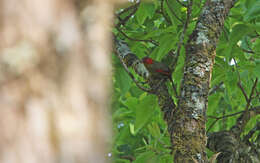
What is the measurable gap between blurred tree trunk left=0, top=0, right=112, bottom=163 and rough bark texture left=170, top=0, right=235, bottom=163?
1840 mm

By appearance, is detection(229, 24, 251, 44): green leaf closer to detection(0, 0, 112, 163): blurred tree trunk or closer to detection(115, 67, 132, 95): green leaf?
detection(115, 67, 132, 95): green leaf

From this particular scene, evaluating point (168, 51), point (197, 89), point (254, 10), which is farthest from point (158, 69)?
point (254, 10)

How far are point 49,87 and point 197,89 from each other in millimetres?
2094

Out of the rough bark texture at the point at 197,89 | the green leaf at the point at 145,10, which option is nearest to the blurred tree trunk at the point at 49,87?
the rough bark texture at the point at 197,89

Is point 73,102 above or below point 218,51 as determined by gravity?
below

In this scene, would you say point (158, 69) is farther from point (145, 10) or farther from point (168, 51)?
point (145, 10)

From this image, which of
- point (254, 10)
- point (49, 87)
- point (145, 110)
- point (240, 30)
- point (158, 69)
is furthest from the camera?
point (158, 69)

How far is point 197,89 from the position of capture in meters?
2.93

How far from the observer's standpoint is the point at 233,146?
364 cm

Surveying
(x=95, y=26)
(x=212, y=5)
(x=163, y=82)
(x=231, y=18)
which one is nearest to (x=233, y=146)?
(x=163, y=82)

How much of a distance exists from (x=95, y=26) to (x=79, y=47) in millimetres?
99

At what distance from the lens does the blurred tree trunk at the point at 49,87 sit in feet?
2.97

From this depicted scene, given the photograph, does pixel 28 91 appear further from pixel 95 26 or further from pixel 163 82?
pixel 163 82

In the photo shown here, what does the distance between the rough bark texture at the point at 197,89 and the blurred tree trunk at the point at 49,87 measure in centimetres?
184
